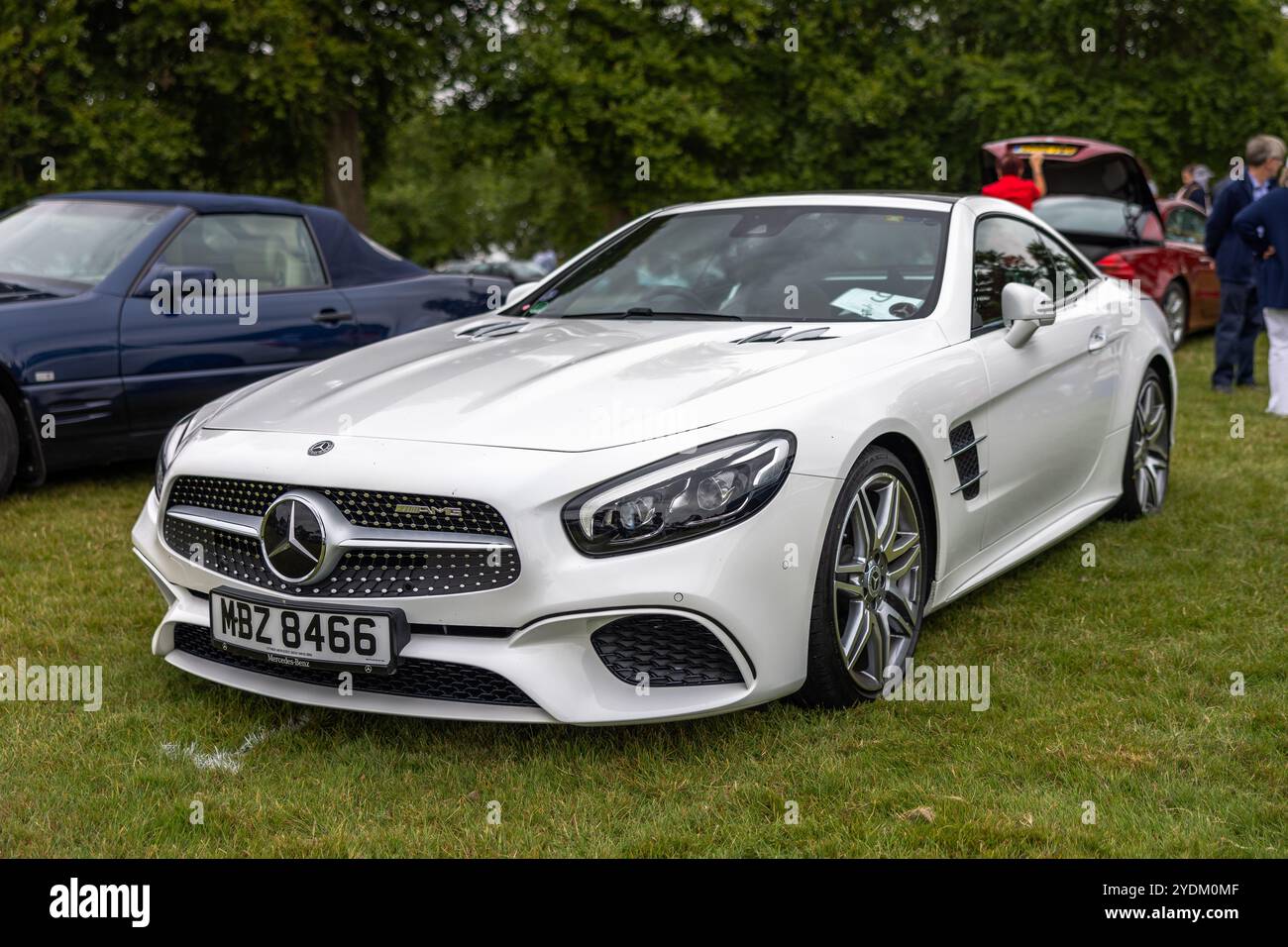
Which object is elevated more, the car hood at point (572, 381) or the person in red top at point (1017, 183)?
the person in red top at point (1017, 183)

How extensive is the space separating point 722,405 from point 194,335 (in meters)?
4.06

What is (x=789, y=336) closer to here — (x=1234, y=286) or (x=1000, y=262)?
(x=1000, y=262)

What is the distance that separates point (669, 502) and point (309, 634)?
903mm

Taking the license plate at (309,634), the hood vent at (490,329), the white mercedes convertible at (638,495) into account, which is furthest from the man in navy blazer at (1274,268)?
the license plate at (309,634)

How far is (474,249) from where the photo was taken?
64.2 m

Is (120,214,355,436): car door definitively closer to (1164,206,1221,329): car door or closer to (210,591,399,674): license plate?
(210,591,399,674): license plate

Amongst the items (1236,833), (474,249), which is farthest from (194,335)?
(474,249)

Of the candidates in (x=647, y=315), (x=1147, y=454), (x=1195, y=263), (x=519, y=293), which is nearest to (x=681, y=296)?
(x=647, y=315)

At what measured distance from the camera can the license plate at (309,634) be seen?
10.5ft

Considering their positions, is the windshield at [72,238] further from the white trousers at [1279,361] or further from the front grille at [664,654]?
the white trousers at [1279,361]

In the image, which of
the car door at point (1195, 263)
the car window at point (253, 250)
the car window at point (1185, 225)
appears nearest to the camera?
the car window at point (253, 250)

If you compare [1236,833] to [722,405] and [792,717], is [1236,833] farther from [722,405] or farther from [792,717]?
[722,405]

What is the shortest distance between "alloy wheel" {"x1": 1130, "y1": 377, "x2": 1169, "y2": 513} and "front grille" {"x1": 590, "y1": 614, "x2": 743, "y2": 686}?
9.86ft

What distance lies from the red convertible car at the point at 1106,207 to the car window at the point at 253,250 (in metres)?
5.83
